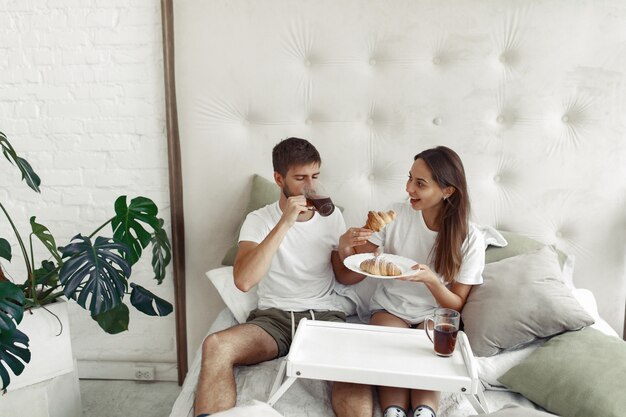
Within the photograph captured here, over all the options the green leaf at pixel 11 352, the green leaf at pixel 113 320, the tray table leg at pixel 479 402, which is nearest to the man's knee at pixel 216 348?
the green leaf at pixel 113 320

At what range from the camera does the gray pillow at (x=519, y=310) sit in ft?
5.45

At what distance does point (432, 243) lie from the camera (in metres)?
1.87

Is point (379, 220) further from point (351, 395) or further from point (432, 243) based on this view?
point (351, 395)

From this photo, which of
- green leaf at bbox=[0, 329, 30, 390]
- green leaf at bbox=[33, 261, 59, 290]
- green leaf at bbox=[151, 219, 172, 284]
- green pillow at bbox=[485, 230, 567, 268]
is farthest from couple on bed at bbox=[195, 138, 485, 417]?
green leaf at bbox=[33, 261, 59, 290]

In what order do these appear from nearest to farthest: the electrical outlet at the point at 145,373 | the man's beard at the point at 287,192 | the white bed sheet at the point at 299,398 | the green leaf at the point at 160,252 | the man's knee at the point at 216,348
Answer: the white bed sheet at the point at 299,398, the man's knee at the point at 216,348, the man's beard at the point at 287,192, the green leaf at the point at 160,252, the electrical outlet at the point at 145,373

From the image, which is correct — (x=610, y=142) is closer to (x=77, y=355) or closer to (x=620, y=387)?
(x=620, y=387)

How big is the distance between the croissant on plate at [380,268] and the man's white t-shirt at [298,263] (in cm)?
28

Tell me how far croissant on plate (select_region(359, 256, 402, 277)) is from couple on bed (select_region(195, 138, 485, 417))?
2.1 inches

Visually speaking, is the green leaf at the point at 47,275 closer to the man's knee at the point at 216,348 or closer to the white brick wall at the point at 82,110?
the white brick wall at the point at 82,110

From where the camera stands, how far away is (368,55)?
83.4 inches

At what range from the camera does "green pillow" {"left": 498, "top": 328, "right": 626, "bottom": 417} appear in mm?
1378

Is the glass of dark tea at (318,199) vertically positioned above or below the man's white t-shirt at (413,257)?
above

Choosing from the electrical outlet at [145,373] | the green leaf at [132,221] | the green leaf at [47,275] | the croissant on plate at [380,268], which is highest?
the green leaf at [132,221]

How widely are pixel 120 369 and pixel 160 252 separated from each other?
70 centimetres
